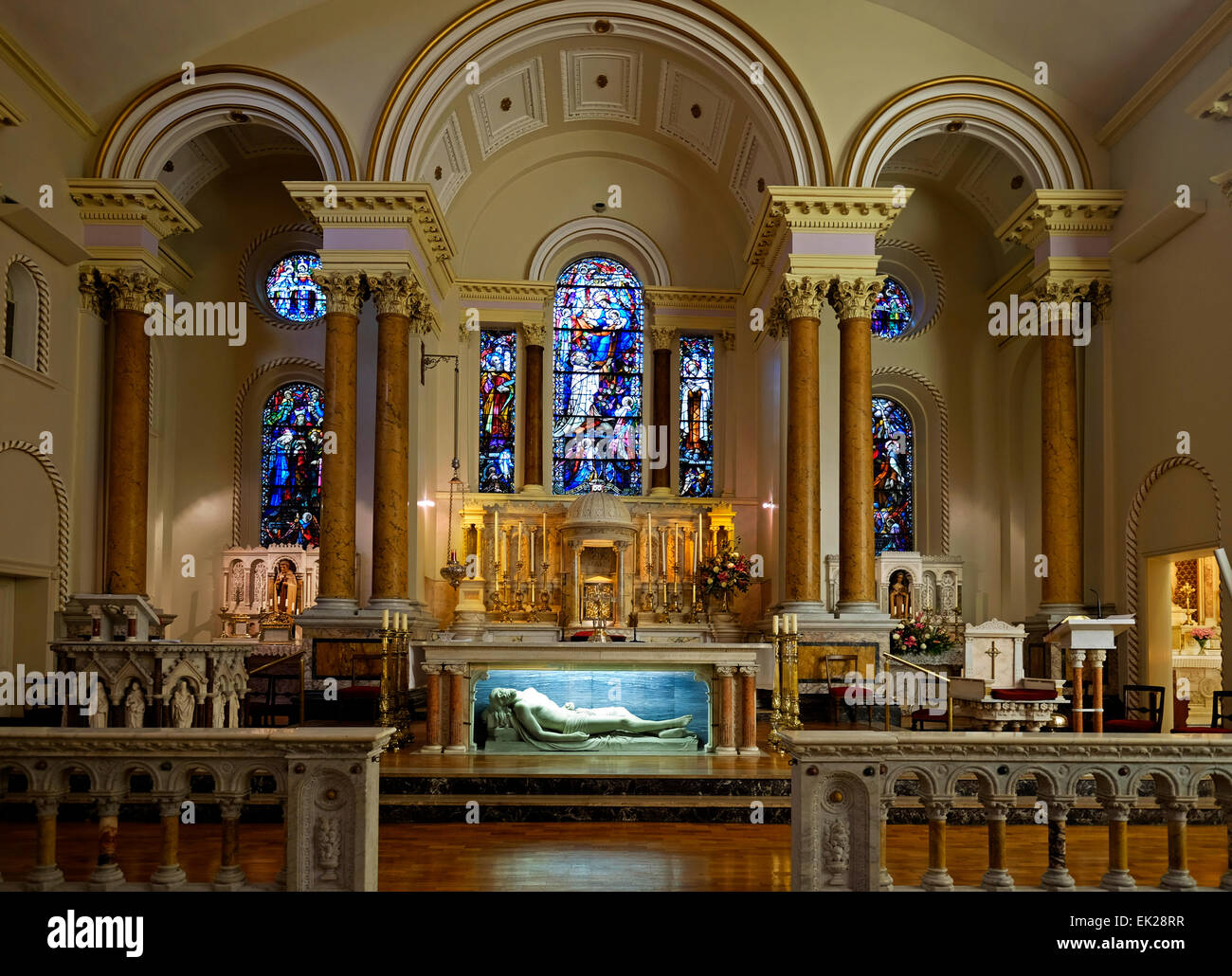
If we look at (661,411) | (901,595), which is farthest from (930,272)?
(901,595)

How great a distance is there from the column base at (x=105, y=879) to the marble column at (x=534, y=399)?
12.7 meters

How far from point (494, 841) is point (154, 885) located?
2.92 m

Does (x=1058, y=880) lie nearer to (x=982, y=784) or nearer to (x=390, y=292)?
(x=982, y=784)

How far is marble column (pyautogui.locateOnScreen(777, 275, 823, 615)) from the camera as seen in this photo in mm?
14125

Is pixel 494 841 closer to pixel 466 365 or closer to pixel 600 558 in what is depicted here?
pixel 600 558

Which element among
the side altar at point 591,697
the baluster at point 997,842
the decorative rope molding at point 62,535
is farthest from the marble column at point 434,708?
the baluster at point 997,842

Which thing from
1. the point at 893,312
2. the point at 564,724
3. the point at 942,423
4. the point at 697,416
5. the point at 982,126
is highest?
the point at 982,126

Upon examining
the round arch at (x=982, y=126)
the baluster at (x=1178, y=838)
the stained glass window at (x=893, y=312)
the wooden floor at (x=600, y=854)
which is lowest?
the wooden floor at (x=600, y=854)

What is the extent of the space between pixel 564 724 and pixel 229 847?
217 inches

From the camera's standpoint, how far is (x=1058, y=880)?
5.44m

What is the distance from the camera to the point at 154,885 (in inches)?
209

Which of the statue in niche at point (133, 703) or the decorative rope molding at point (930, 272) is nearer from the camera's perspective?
the statue in niche at point (133, 703)

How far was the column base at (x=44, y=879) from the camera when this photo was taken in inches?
205

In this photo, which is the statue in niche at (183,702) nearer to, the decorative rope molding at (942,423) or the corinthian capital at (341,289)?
the corinthian capital at (341,289)
